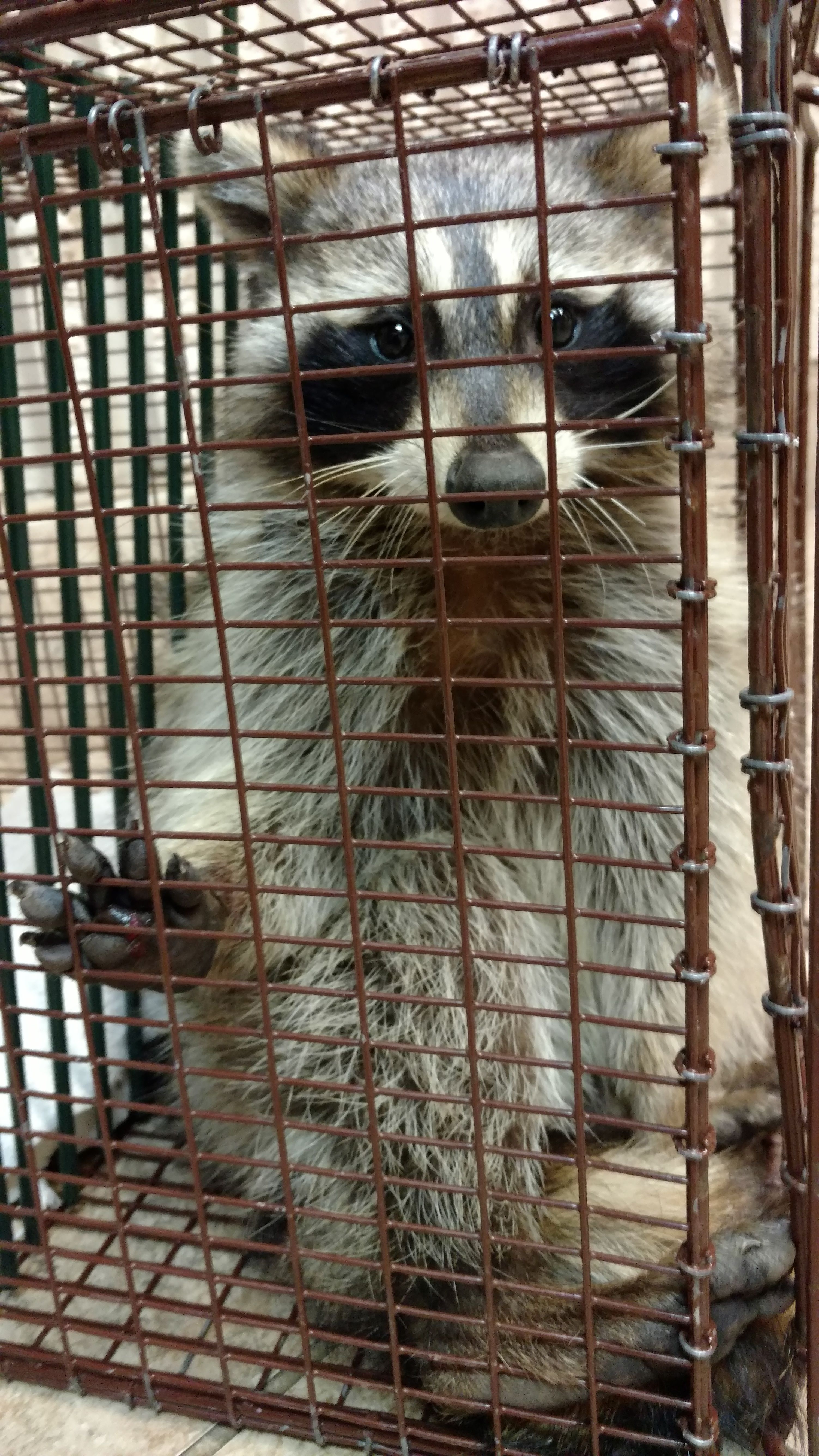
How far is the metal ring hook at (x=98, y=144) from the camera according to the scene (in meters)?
0.85

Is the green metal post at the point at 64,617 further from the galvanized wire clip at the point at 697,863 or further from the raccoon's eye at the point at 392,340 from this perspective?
the galvanized wire clip at the point at 697,863

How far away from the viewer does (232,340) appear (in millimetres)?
1667

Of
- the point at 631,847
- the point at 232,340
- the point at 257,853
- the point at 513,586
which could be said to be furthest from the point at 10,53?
the point at 631,847

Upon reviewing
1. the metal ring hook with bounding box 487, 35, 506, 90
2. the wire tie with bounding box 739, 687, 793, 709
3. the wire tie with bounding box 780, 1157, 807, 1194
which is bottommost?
the wire tie with bounding box 780, 1157, 807, 1194

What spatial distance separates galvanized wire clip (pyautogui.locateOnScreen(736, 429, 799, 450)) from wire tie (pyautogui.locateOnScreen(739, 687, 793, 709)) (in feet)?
0.65

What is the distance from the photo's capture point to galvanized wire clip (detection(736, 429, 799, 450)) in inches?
32.6

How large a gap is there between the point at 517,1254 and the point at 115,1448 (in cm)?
48

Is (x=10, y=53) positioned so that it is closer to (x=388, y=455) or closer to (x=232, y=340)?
(x=232, y=340)

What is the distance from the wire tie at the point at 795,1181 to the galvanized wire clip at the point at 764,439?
2.13 feet

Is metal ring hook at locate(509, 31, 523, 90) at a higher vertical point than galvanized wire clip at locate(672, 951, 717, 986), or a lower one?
higher

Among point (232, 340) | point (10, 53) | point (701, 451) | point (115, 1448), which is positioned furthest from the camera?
point (232, 340)

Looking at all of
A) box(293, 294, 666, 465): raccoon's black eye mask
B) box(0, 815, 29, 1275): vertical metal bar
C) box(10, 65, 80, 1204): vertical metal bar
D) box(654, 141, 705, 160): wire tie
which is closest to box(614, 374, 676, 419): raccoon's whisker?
box(293, 294, 666, 465): raccoon's black eye mask

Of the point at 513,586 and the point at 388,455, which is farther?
the point at 513,586

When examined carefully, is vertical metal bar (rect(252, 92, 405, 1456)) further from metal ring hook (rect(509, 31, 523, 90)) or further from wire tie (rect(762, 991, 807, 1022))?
wire tie (rect(762, 991, 807, 1022))
